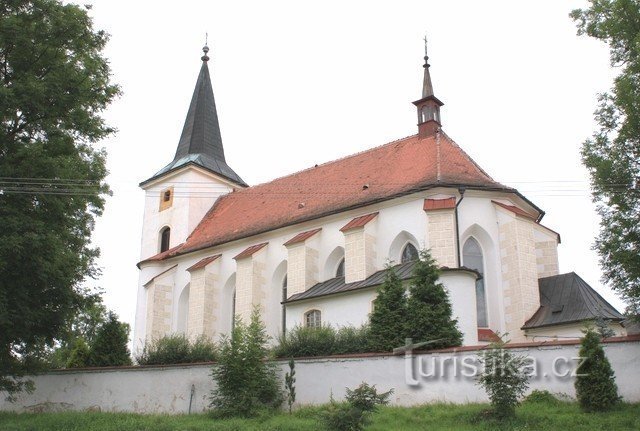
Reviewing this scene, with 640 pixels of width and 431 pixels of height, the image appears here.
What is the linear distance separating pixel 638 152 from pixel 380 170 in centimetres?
1257

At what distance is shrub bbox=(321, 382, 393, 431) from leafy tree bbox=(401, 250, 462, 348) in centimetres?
315

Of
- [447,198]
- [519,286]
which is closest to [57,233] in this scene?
[447,198]

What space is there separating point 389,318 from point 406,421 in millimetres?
4009

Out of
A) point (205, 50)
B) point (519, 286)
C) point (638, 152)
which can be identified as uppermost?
point (205, 50)

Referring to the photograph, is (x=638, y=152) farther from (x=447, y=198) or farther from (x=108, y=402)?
(x=108, y=402)

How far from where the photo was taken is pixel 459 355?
14.8 metres

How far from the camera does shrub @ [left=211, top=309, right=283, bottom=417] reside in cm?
1567

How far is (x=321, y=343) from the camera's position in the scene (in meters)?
17.2

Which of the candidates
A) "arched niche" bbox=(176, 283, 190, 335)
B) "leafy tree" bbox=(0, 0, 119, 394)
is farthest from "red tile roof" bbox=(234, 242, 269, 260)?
"leafy tree" bbox=(0, 0, 119, 394)

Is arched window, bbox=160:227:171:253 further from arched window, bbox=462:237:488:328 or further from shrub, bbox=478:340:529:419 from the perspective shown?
shrub, bbox=478:340:529:419

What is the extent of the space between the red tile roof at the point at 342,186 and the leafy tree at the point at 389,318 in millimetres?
6174

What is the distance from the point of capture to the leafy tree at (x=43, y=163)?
16.8m

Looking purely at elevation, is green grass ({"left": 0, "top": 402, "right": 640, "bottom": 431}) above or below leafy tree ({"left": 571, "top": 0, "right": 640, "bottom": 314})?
below

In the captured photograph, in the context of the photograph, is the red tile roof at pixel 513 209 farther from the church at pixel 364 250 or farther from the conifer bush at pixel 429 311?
the conifer bush at pixel 429 311
